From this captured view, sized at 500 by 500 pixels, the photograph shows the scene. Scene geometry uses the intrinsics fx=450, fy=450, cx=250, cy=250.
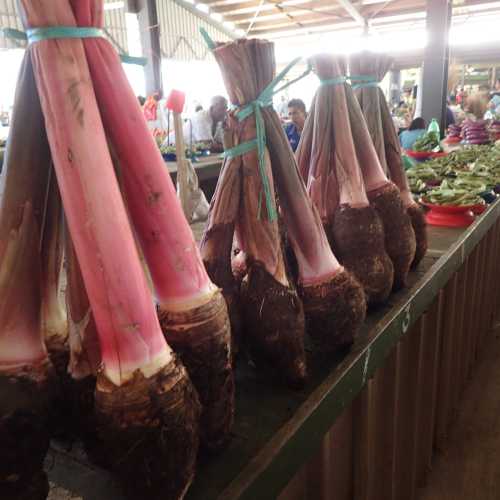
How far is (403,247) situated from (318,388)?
1.18 ft

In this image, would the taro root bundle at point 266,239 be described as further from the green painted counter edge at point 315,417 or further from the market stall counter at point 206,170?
the market stall counter at point 206,170

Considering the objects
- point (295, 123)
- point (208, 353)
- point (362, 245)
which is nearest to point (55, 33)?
point (208, 353)

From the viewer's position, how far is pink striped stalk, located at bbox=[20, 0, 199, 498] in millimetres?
391

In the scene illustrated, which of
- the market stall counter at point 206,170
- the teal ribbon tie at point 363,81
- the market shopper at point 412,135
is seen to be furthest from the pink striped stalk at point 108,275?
the market shopper at point 412,135

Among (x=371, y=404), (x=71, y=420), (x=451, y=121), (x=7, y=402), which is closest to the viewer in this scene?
(x=7, y=402)

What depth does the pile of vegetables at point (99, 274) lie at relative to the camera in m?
0.39

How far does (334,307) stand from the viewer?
25.4 inches

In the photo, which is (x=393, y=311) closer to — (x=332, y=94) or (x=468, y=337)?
(x=332, y=94)

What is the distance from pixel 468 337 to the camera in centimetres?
179

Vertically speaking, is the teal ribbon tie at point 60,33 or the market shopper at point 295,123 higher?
the teal ribbon tie at point 60,33

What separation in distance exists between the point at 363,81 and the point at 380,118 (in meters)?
0.09

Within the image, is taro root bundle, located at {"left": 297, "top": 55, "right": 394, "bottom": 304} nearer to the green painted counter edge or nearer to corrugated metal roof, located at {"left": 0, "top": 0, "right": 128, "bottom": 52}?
the green painted counter edge

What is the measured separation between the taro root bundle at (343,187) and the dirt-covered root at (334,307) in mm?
118

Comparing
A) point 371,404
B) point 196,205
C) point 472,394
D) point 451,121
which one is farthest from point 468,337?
point 451,121
